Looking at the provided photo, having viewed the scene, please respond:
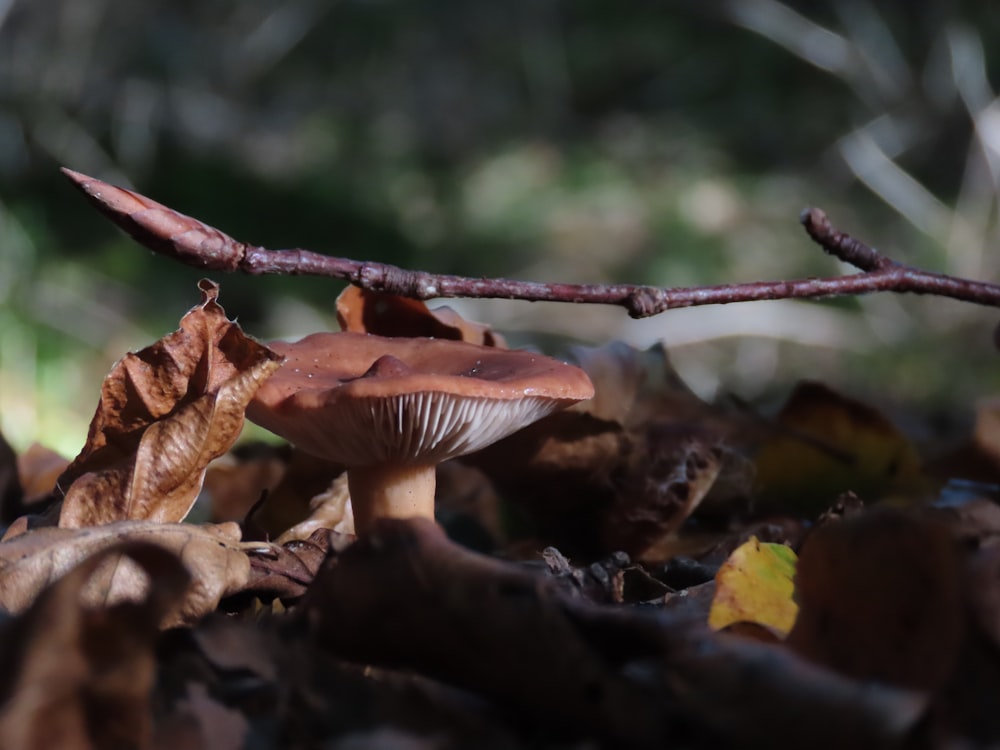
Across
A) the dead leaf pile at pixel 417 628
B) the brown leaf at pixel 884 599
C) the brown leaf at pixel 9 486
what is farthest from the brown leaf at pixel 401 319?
the brown leaf at pixel 884 599

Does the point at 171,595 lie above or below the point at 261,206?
below

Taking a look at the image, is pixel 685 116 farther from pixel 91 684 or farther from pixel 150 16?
pixel 91 684

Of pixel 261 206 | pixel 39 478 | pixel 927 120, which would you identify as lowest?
pixel 39 478

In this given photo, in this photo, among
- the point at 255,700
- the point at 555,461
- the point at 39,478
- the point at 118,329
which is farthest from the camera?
the point at 118,329

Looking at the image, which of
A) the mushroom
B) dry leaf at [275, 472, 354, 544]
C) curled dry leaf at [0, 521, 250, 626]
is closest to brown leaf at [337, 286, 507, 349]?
the mushroom

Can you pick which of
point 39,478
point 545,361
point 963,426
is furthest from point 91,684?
point 963,426

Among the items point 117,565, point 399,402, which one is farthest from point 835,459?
point 117,565

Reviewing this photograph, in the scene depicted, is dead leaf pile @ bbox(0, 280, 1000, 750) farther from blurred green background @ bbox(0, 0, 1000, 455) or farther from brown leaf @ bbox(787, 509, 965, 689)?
blurred green background @ bbox(0, 0, 1000, 455)
